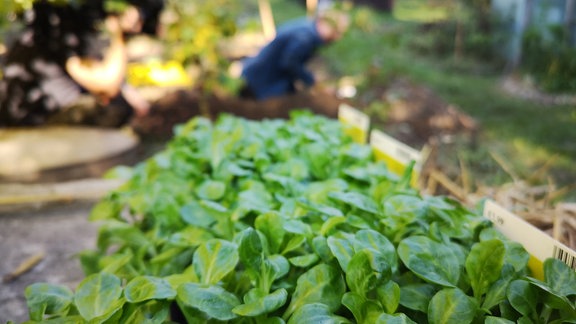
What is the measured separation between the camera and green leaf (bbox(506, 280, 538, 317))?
2.63 feet

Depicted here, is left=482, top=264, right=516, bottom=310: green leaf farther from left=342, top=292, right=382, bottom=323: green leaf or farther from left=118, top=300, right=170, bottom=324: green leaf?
left=118, top=300, right=170, bottom=324: green leaf

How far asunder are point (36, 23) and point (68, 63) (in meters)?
0.29

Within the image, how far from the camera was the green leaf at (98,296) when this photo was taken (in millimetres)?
842

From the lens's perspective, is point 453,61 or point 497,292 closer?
point 497,292

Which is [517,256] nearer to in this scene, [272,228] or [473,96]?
[272,228]

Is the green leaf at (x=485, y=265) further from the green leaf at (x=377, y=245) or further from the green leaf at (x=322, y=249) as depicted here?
the green leaf at (x=322, y=249)

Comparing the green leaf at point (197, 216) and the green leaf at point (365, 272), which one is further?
the green leaf at point (197, 216)

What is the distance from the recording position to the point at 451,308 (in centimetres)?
78

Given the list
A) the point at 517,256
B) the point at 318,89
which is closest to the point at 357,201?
the point at 517,256

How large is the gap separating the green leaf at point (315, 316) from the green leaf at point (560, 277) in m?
0.33

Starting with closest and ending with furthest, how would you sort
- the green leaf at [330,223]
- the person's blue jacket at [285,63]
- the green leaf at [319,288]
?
the green leaf at [319,288] → the green leaf at [330,223] → the person's blue jacket at [285,63]

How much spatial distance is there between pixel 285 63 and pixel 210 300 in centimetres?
351

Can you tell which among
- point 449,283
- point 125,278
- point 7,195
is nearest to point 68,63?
point 7,195

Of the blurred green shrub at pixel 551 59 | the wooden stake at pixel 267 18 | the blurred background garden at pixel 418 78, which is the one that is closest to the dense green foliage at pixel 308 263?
the blurred background garden at pixel 418 78
